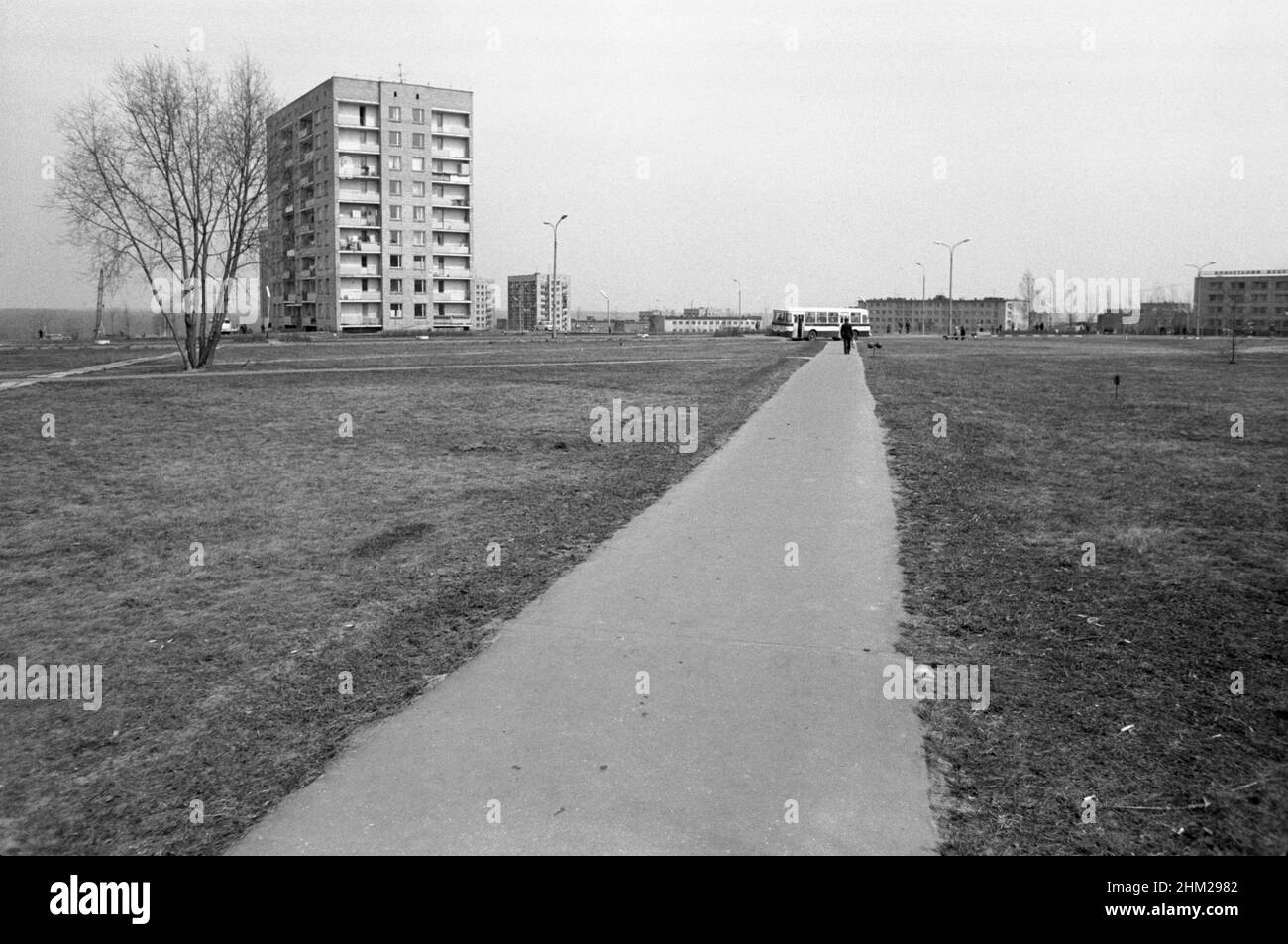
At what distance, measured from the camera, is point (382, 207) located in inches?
3607

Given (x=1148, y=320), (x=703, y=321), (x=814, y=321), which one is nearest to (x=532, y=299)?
(x=703, y=321)

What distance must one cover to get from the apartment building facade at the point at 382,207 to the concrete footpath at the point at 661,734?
86352mm

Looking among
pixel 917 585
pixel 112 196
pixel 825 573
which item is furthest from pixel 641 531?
pixel 112 196

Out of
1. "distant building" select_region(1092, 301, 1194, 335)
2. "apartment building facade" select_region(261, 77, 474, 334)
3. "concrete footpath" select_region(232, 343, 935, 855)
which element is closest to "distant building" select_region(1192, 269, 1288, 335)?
"distant building" select_region(1092, 301, 1194, 335)

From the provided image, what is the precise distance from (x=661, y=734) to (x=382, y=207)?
310ft

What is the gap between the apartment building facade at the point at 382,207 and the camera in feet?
297

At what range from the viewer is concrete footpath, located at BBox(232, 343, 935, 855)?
11.4ft

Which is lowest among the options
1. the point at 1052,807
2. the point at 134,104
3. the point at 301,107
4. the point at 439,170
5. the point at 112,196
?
the point at 1052,807

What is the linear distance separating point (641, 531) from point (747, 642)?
9.72 ft

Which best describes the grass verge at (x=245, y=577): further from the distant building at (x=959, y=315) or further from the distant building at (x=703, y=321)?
the distant building at (x=959, y=315)

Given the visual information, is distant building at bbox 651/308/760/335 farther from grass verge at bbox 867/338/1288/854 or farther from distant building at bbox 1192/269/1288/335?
grass verge at bbox 867/338/1288/854

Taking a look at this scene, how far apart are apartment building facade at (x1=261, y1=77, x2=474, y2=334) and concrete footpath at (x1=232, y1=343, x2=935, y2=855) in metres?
86.4

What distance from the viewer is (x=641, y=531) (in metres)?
8.34

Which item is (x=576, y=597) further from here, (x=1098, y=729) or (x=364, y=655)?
(x=1098, y=729)
